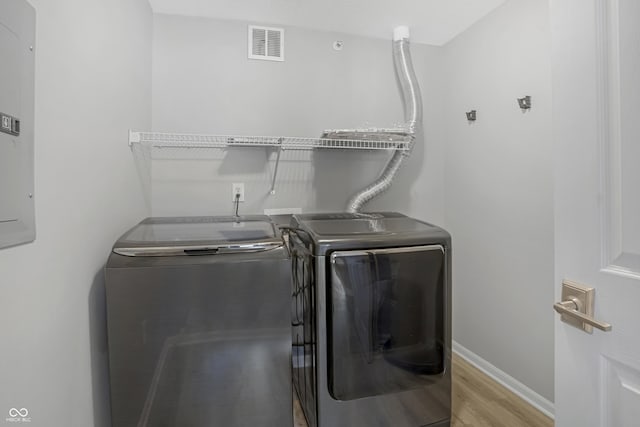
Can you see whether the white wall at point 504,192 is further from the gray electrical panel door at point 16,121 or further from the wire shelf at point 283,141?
the gray electrical panel door at point 16,121

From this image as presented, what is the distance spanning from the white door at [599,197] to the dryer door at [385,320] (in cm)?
61

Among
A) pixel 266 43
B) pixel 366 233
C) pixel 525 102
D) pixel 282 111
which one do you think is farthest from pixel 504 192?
pixel 266 43

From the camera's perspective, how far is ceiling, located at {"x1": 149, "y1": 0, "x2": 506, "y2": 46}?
1875 millimetres

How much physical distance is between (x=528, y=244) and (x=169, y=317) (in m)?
1.90

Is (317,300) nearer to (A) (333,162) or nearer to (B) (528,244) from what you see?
(A) (333,162)

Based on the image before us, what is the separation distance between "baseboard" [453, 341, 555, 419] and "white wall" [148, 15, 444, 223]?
101 cm

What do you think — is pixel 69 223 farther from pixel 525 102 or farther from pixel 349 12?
pixel 525 102

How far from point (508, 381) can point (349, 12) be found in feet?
8.35

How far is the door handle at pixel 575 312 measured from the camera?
740 millimetres

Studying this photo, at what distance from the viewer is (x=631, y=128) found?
71cm

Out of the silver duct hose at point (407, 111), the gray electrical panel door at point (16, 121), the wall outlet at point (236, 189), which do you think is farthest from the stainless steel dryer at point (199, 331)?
the silver duct hose at point (407, 111)

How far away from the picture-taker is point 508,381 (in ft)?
6.25

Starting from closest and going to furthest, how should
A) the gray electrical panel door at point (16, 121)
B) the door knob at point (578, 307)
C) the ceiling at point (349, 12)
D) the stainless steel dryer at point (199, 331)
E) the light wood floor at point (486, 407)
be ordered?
the gray electrical panel door at point (16, 121), the door knob at point (578, 307), the stainless steel dryer at point (199, 331), the light wood floor at point (486, 407), the ceiling at point (349, 12)

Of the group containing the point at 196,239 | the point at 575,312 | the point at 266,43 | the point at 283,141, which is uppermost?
the point at 266,43
